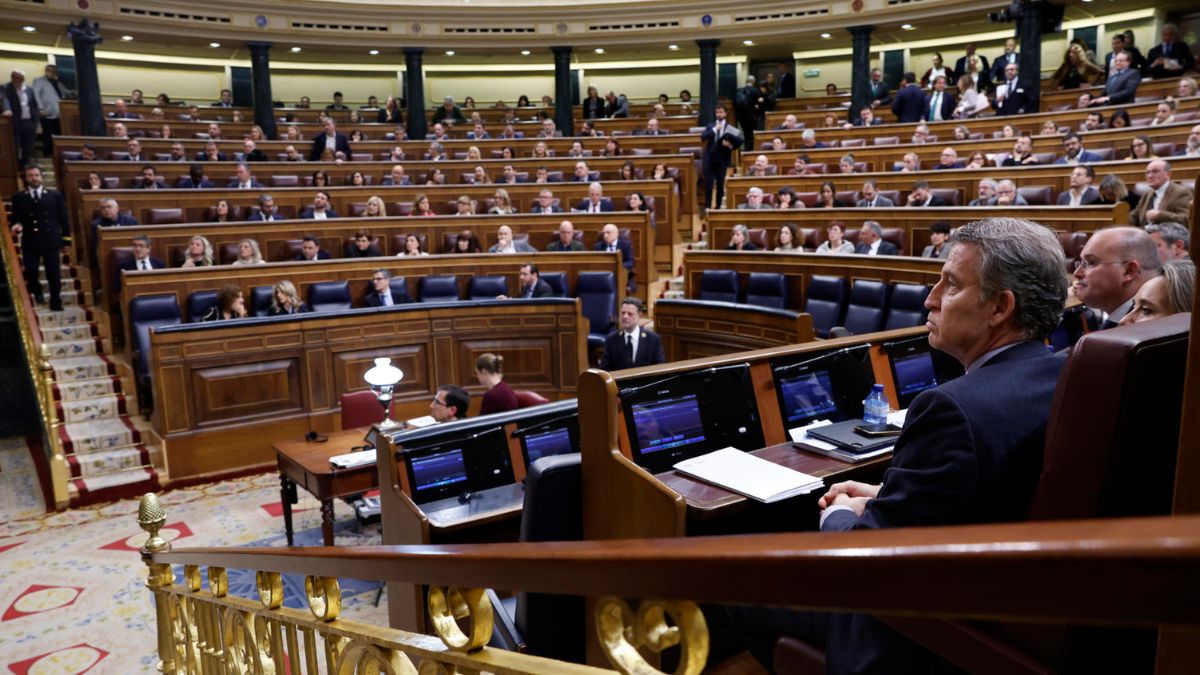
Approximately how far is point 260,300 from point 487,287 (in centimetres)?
177

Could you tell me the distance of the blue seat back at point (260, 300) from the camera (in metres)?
6.40

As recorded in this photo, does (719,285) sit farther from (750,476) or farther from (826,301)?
(750,476)

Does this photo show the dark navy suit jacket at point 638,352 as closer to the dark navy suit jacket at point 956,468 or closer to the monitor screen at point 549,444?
the monitor screen at point 549,444

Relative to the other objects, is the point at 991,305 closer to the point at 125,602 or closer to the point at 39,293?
the point at 125,602

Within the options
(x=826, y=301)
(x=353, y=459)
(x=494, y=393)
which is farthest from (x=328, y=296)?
(x=826, y=301)

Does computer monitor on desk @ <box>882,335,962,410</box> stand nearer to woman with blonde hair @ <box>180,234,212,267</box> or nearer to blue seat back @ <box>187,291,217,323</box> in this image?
blue seat back @ <box>187,291,217,323</box>

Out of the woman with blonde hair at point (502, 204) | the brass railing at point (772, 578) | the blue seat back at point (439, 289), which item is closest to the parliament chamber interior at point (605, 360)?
the brass railing at point (772, 578)

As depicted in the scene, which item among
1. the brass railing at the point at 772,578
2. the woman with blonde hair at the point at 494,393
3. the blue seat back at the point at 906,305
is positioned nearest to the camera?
the brass railing at the point at 772,578

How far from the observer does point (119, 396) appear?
6160 millimetres

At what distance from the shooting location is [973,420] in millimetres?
1257

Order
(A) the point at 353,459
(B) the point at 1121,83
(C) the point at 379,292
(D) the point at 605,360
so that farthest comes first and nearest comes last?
(B) the point at 1121,83, (C) the point at 379,292, (D) the point at 605,360, (A) the point at 353,459

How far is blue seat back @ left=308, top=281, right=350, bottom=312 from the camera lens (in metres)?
6.63

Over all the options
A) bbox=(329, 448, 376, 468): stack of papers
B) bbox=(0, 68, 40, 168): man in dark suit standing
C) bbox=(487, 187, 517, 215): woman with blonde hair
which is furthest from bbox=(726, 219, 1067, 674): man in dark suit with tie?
bbox=(0, 68, 40, 168): man in dark suit standing

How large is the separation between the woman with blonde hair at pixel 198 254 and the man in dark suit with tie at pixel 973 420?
6.16 meters
